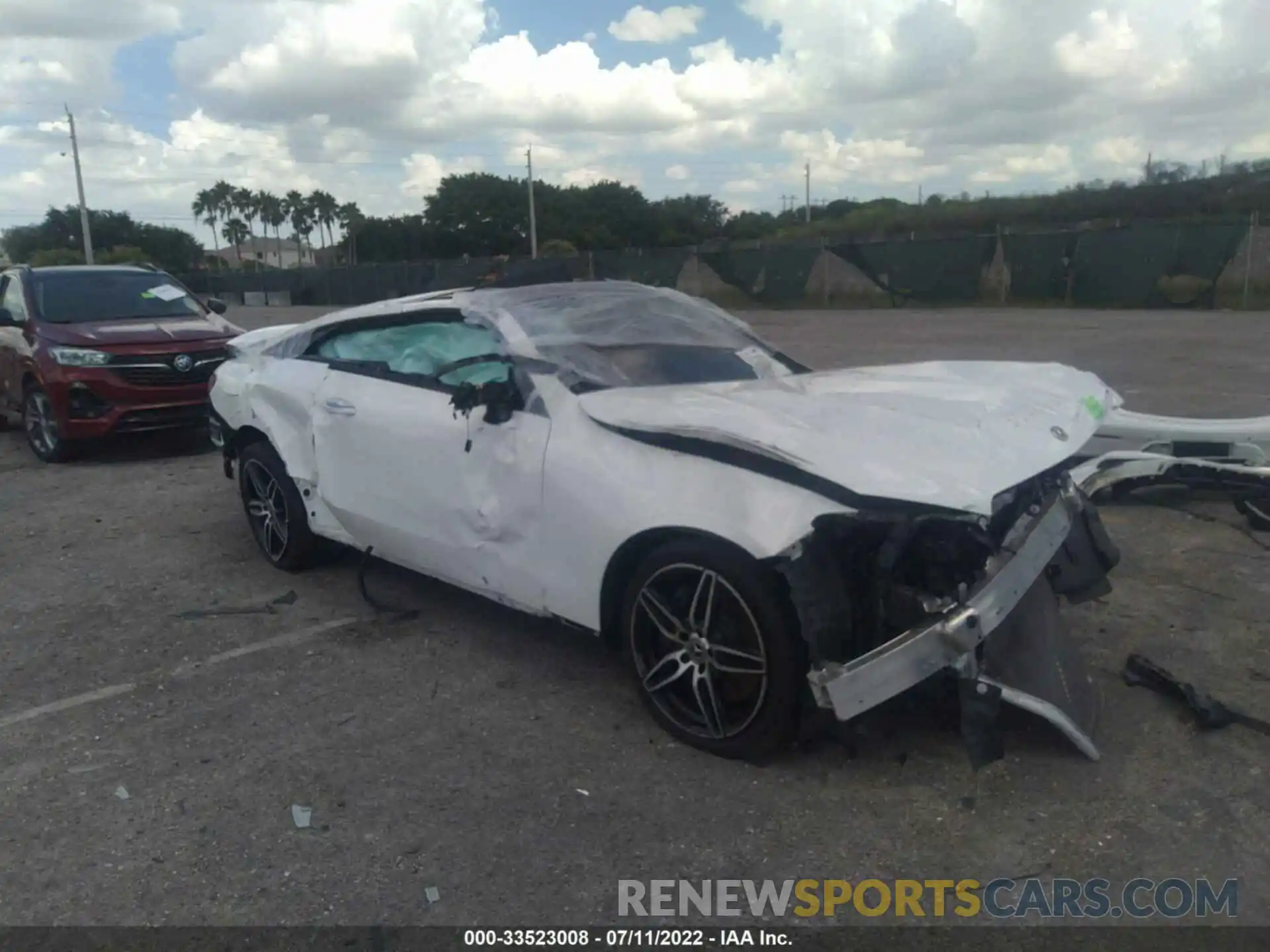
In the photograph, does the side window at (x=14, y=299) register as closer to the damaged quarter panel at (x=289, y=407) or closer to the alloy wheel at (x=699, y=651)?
the damaged quarter panel at (x=289, y=407)

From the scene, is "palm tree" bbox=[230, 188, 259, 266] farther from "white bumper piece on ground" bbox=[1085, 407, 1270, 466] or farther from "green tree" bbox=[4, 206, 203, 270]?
"white bumper piece on ground" bbox=[1085, 407, 1270, 466]

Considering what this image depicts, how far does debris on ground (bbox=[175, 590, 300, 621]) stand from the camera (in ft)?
17.0

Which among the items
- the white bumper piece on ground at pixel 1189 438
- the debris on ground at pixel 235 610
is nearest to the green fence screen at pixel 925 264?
the white bumper piece on ground at pixel 1189 438

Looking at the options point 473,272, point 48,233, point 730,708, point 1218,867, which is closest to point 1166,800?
point 1218,867

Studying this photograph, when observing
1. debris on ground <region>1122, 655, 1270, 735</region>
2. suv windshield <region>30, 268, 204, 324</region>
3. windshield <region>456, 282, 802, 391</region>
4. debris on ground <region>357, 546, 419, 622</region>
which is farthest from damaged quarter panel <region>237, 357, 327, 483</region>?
suv windshield <region>30, 268, 204, 324</region>

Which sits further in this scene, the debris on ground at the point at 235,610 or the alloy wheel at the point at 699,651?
the debris on ground at the point at 235,610

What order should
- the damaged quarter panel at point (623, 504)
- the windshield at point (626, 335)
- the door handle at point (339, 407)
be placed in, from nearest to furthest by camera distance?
the damaged quarter panel at point (623, 504) → the windshield at point (626, 335) → the door handle at point (339, 407)

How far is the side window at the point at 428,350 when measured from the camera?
4469mm

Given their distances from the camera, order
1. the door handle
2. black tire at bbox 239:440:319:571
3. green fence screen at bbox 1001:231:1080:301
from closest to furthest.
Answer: the door handle < black tire at bbox 239:440:319:571 < green fence screen at bbox 1001:231:1080:301

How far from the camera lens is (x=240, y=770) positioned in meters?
3.63

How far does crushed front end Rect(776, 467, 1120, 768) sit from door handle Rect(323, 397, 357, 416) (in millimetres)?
2517

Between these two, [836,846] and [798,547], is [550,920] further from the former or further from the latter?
[798,547]

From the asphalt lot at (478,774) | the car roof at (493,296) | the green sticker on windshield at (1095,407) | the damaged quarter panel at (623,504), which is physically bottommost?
the asphalt lot at (478,774)

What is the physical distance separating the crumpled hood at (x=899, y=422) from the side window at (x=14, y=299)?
7.87 m
